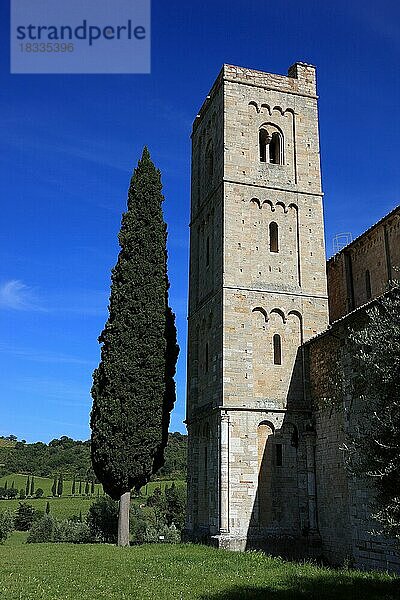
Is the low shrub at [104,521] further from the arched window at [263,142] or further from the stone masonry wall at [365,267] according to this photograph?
the arched window at [263,142]

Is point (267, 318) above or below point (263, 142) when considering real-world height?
below

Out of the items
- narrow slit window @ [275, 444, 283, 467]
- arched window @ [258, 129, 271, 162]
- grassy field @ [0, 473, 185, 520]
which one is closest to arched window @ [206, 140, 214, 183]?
arched window @ [258, 129, 271, 162]

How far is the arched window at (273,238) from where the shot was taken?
2351 cm

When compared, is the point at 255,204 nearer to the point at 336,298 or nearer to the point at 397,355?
the point at 336,298

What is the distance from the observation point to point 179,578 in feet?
44.0

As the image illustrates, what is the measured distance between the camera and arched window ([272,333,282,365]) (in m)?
22.0

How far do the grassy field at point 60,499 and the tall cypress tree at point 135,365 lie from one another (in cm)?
3398

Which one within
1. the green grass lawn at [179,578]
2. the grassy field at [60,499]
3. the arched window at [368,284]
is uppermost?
the arched window at [368,284]

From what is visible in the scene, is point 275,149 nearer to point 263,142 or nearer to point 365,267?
point 263,142

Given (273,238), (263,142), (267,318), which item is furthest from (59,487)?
(263,142)

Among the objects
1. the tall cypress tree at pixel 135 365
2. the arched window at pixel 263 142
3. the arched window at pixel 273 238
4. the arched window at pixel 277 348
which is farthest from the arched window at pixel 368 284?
the tall cypress tree at pixel 135 365

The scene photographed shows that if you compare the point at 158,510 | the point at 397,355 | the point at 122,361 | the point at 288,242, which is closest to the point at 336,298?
the point at 288,242

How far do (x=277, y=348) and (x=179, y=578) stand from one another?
1044 cm

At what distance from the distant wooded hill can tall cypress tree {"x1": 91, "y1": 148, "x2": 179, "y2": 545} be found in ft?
157
